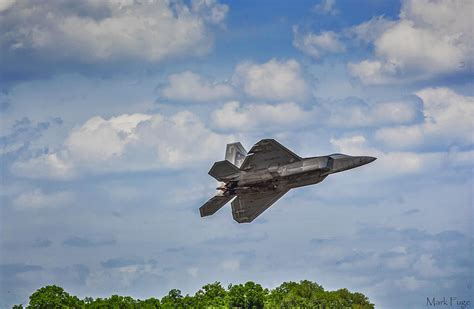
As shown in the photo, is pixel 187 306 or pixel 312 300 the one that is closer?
pixel 187 306

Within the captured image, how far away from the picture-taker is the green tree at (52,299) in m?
169

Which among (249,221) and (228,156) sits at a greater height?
(228,156)

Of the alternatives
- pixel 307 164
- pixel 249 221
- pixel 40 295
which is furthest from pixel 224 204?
pixel 40 295

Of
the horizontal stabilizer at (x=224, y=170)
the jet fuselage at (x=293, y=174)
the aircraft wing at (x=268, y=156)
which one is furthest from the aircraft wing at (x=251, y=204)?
the aircraft wing at (x=268, y=156)

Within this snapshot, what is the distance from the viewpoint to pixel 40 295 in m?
171

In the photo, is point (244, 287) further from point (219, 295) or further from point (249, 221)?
point (249, 221)

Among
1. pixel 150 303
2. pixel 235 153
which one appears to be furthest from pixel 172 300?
pixel 235 153

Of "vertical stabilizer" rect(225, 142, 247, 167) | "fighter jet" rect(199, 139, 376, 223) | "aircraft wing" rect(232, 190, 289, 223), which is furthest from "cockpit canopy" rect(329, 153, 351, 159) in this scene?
"vertical stabilizer" rect(225, 142, 247, 167)

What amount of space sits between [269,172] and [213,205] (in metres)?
8.66

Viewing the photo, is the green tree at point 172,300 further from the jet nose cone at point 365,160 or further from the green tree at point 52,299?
the jet nose cone at point 365,160

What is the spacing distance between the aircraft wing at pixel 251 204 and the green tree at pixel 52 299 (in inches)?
3304

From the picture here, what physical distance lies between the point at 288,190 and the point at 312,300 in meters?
106

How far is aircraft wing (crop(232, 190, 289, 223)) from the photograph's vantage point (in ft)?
300

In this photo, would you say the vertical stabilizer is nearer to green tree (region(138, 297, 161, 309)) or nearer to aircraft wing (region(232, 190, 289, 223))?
aircraft wing (region(232, 190, 289, 223))
